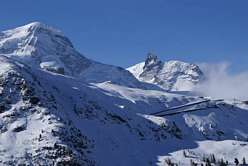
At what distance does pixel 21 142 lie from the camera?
14762 cm

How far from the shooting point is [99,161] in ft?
510

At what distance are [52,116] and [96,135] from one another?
60.4 feet

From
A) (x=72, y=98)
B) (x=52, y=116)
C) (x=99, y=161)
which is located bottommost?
(x=99, y=161)

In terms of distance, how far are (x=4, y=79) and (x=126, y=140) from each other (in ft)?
131

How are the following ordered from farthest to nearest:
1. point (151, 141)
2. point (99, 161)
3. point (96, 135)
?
point (151, 141), point (96, 135), point (99, 161)

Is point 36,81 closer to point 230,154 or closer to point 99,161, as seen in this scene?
point 99,161

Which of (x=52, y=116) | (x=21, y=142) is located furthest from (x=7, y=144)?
(x=52, y=116)

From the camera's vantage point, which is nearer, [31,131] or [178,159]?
[31,131]

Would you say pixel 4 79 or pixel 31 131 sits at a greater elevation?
pixel 4 79

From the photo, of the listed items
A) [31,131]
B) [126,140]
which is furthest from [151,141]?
[31,131]

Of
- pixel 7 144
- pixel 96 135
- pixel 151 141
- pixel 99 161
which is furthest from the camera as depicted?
pixel 151 141

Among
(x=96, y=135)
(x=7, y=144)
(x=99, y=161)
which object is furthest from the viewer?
(x=96, y=135)

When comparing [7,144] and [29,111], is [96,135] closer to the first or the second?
[29,111]

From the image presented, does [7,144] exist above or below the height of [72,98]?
below
